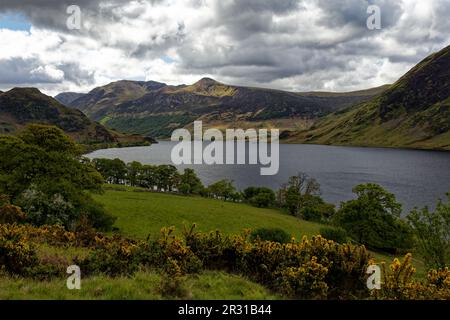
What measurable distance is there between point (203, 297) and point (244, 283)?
225 centimetres

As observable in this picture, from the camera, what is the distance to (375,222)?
2707 inches

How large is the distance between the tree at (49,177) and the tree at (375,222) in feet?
155

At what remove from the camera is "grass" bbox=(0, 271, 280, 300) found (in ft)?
36.8

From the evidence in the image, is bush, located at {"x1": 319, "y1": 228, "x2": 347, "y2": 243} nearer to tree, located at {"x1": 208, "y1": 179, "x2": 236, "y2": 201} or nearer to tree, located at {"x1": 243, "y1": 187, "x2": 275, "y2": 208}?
tree, located at {"x1": 243, "y1": 187, "x2": 275, "y2": 208}

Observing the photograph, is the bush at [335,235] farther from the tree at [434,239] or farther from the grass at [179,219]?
the tree at [434,239]

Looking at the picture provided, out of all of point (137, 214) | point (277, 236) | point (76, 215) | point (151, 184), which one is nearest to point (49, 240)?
point (76, 215)

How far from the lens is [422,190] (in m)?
132

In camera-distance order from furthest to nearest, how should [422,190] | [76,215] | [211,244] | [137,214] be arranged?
[422,190] → [137,214] → [76,215] → [211,244]

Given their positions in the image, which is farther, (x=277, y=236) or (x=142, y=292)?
(x=277, y=236)

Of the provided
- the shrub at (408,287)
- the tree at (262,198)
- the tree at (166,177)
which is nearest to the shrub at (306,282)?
the shrub at (408,287)

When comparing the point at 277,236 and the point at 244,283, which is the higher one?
the point at 244,283

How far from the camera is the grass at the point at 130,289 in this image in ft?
36.8

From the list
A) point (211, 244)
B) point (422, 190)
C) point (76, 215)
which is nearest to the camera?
point (211, 244)
